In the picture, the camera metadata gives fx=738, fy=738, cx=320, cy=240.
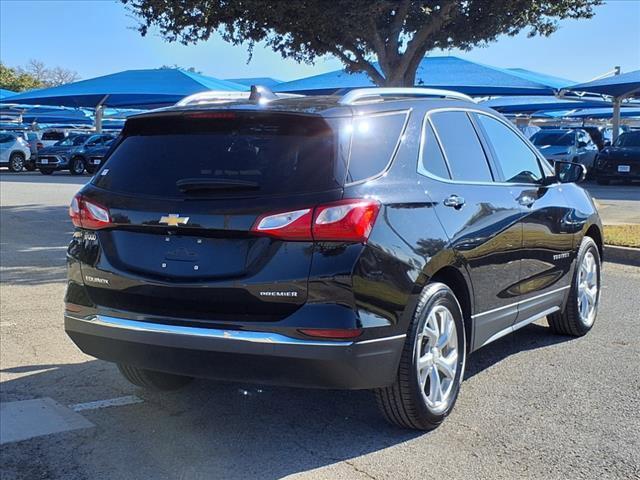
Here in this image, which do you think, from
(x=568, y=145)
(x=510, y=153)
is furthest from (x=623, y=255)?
(x=568, y=145)

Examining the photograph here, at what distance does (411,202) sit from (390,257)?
41 cm

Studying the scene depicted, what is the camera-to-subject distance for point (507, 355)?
18.3ft

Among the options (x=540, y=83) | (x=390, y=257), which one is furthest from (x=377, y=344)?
(x=540, y=83)

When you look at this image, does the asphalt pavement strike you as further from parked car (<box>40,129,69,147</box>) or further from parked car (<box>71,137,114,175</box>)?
parked car (<box>40,129,69,147</box>)

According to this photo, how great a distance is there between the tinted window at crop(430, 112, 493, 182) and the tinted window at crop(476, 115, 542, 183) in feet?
0.80

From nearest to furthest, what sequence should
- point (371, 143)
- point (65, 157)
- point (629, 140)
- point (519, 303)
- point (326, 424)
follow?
point (371, 143)
point (326, 424)
point (519, 303)
point (629, 140)
point (65, 157)

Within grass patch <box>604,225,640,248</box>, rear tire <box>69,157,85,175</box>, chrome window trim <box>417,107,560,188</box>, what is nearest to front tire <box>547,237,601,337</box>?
chrome window trim <box>417,107,560,188</box>

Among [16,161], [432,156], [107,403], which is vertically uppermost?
[432,156]

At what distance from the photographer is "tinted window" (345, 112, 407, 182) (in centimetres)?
371

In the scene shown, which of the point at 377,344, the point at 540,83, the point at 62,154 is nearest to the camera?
the point at 377,344

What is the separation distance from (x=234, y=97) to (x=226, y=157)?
103 centimetres

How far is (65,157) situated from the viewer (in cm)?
3197

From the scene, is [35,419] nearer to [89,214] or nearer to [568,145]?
[89,214]

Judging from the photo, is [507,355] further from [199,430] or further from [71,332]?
[71,332]
